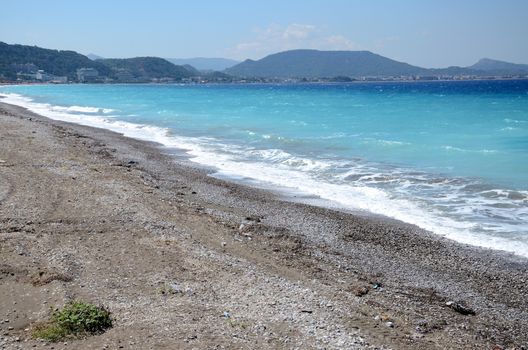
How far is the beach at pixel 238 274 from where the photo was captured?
254 inches

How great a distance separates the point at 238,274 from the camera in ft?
26.9

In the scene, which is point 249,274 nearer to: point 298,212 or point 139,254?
point 139,254

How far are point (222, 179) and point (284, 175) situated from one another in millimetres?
2523

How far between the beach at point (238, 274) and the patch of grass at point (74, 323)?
0.13m

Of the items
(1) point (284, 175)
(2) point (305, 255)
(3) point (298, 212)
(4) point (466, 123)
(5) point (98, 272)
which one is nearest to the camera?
(5) point (98, 272)

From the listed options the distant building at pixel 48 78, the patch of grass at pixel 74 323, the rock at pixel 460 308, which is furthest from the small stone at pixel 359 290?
the distant building at pixel 48 78

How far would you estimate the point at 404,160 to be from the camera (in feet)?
73.2

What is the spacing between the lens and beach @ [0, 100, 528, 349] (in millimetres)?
6449

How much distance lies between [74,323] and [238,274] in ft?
8.89

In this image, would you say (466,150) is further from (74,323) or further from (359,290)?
(74,323)

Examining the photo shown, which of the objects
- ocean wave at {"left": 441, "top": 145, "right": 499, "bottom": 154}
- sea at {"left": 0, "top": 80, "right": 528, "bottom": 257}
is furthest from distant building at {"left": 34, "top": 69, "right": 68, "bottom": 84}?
ocean wave at {"left": 441, "top": 145, "right": 499, "bottom": 154}

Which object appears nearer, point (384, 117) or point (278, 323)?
point (278, 323)

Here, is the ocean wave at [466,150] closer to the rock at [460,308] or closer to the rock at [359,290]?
the rock at [460,308]

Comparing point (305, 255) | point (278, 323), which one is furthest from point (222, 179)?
point (278, 323)
